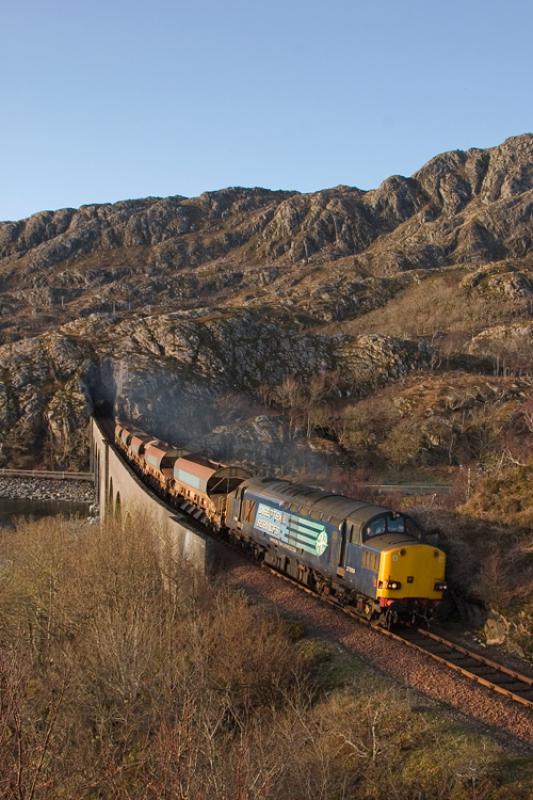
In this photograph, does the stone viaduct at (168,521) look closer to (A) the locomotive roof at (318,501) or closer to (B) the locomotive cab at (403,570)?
(A) the locomotive roof at (318,501)

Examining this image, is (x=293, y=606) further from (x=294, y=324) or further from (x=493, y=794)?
(x=294, y=324)

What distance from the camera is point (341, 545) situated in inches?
938

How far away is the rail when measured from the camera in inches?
3740

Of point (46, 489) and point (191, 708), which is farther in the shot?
point (46, 489)

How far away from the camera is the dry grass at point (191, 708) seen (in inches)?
392

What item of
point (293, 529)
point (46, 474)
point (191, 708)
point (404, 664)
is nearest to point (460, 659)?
point (404, 664)

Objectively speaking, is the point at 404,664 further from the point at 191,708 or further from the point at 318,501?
the point at 191,708

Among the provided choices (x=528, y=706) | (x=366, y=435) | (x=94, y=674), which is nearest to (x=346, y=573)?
(x=528, y=706)

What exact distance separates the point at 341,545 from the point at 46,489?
7357 centimetres

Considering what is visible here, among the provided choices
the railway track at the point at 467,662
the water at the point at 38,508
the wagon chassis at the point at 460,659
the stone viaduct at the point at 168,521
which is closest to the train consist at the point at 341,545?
the wagon chassis at the point at 460,659

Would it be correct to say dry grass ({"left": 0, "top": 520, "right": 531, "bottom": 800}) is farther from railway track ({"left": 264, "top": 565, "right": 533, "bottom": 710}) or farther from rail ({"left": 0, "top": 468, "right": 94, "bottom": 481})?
rail ({"left": 0, "top": 468, "right": 94, "bottom": 481})

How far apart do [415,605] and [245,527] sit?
41.8 ft

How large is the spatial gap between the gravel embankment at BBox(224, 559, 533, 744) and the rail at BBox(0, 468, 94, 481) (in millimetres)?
73037

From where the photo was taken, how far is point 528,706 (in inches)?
639
